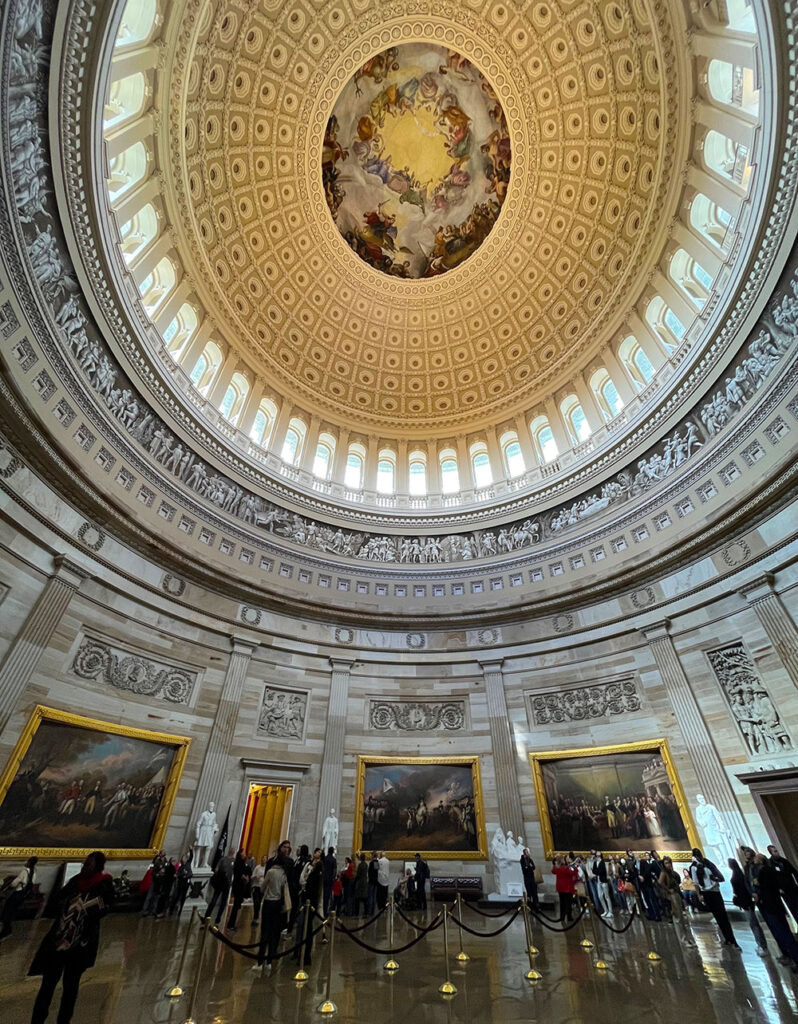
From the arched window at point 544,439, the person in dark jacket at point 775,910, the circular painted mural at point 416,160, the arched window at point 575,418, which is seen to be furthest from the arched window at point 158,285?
the person in dark jacket at point 775,910

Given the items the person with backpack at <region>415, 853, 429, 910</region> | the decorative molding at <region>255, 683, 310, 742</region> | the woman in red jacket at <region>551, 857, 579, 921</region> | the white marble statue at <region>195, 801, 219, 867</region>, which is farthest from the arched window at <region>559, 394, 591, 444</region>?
the white marble statue at <region>195, 801, 219, 867</region>

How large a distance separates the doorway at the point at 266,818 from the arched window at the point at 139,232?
63.1 ft

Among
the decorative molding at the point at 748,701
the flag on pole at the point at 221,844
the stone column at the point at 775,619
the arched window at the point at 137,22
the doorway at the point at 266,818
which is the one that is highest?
the arched window at the point at 137,22

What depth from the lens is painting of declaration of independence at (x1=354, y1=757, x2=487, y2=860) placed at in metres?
15.9

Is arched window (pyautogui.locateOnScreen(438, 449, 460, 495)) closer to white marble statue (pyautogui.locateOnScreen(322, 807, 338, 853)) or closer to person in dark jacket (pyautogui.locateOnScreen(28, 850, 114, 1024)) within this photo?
white marble statue (pyautogui.locateOnScreen(322, 807, 338, 853))

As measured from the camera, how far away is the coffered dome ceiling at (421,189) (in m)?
20.1

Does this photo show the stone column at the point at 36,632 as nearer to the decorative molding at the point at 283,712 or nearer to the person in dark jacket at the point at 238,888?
the person in dark jacket at the point at 238,888

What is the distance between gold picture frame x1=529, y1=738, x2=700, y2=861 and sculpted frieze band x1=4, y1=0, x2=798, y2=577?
26.7ft

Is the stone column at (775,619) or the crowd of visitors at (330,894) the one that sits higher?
the stone column at (775,619)

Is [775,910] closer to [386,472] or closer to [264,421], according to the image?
[386,472]

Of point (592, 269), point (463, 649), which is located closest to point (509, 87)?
point (592, 269)

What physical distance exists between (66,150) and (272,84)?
570 inches

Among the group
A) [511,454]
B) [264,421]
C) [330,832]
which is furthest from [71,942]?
[511,454]

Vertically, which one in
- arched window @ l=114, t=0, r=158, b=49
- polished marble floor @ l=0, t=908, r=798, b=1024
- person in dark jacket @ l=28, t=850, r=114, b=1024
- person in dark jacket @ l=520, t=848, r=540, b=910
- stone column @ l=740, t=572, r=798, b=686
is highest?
arched window @ l=114, t=0, r=158, b=49
